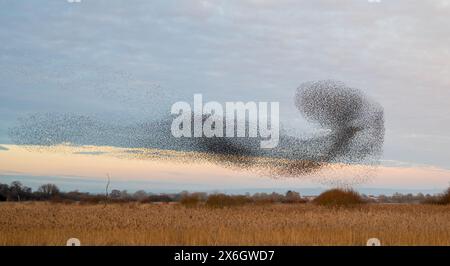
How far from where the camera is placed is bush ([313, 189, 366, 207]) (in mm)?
37550

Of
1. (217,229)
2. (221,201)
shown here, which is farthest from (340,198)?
(217,229)

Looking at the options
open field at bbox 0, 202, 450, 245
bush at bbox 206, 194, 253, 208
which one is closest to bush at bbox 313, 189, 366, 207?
bush at bbox 206, 194, 253, 208

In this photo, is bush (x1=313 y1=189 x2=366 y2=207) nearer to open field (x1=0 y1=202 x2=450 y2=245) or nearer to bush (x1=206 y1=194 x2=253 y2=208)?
bush (x1=206 y1=194 x2=253 y2=208)

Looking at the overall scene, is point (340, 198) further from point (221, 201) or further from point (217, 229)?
point (217, 229)

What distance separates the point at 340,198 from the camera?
37.7 m

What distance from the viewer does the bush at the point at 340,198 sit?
123 ft

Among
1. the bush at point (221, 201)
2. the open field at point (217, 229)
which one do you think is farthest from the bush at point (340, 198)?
the open field at point (217, 229)
